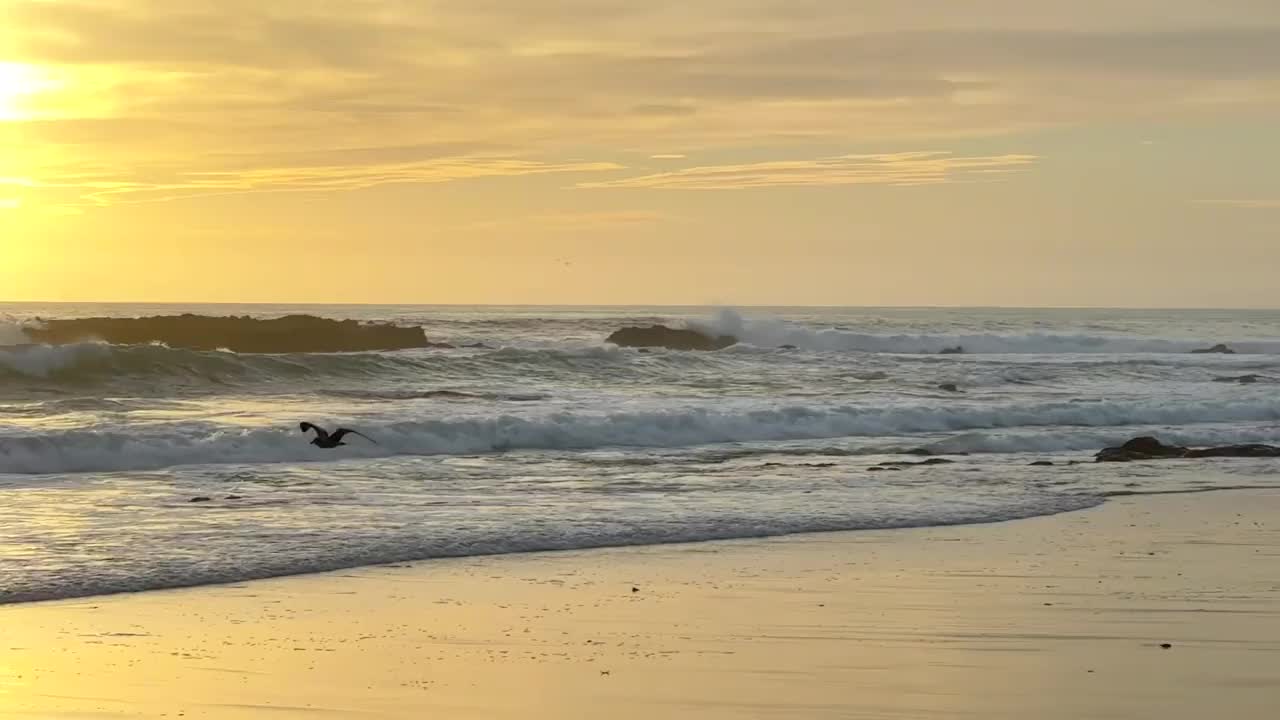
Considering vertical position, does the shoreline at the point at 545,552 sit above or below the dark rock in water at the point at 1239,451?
above

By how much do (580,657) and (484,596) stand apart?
2121 millimetres

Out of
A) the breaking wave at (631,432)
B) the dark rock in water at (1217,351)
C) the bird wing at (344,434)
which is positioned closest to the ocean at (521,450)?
the breaking wave at (631,432)

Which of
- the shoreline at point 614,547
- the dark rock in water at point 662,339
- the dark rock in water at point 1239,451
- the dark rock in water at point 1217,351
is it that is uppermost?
the dark rock in water at point 662,339

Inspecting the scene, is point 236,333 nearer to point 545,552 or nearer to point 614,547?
point 614,547

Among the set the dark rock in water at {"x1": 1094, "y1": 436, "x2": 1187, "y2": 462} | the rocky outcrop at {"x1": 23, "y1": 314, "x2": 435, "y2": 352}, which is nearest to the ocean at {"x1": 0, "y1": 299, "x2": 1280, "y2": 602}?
the dark rock in water at {"x1": 1094, "y1": 436, "x2": 1187, "y2": 462}

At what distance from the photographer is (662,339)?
2287 inches

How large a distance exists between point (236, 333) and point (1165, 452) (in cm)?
3206

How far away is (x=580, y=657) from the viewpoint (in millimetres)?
8414

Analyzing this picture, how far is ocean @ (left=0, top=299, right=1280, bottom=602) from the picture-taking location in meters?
13.1

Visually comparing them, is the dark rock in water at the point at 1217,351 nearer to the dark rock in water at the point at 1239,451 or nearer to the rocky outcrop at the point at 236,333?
the rocky outcrop at the point at 236,333

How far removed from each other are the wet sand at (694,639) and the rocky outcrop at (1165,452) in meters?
10.0

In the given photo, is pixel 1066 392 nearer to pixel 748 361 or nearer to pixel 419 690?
pixel 748 361

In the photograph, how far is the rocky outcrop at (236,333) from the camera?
153 feet

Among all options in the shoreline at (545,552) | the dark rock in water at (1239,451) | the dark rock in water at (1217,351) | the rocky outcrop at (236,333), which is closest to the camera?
the shoreline at (545,552)
